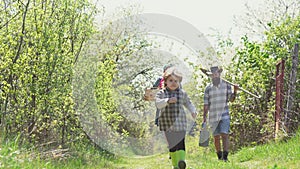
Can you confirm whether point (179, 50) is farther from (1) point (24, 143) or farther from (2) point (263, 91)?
(1) point (24, 143)

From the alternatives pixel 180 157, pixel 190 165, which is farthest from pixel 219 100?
pixel 180 157

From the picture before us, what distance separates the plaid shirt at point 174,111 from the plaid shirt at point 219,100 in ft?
6.22

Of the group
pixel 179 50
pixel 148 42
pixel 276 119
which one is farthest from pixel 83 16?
pixel 148 42

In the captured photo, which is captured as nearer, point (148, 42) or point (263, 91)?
point (263, 91)

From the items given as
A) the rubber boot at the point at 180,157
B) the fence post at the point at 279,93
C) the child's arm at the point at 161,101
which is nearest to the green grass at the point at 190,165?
the rubber boot at the point at 180,157

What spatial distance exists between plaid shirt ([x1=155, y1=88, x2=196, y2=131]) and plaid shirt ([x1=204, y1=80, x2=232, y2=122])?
1896 millimetres

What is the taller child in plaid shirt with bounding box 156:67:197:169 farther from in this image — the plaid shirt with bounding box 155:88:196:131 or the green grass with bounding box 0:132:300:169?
the green grass with bounding box 0:132:300:169

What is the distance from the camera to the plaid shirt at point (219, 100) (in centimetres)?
787

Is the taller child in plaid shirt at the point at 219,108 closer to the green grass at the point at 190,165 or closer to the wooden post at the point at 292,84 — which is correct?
the green grass at the point at 190,165

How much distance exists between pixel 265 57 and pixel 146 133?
613cm

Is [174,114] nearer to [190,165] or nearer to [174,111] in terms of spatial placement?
[174,111]

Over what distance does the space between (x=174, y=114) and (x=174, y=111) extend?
0.12 ft

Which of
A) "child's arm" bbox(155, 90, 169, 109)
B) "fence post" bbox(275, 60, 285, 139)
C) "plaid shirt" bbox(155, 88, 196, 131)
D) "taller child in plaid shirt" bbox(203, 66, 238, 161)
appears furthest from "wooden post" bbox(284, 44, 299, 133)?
"child's arm" bbox(155, 90, 169, 109)

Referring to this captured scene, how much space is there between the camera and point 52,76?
282 inches
